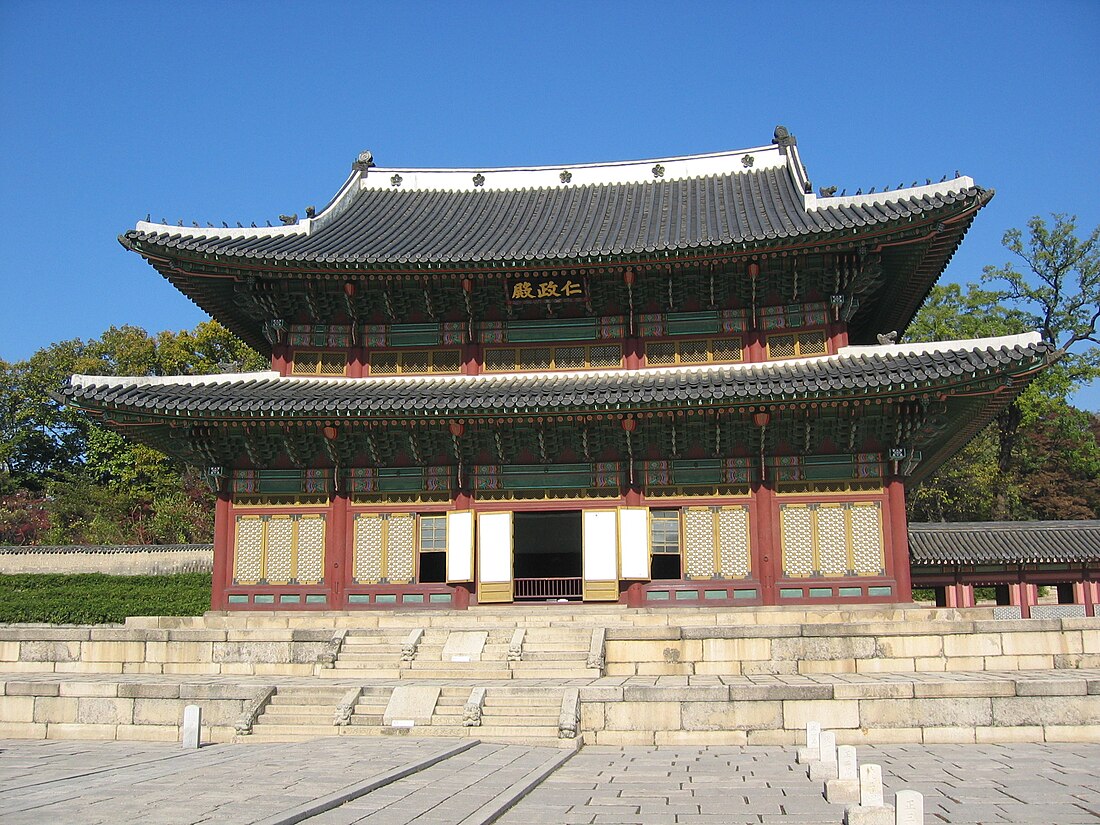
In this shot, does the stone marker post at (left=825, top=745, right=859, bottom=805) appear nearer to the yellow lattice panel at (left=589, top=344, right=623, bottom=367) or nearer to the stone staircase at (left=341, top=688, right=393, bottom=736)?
the stone staircase at (left=341, top=688, right=393, bottom=736)

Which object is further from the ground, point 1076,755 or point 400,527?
point 400,527

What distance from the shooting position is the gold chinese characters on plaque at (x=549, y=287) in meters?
22.4

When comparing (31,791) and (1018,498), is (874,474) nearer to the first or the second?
(31,791)

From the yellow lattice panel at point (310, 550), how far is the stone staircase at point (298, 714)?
657 centimetres

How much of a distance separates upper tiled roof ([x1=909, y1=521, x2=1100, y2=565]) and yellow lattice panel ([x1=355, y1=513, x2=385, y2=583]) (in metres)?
18.1

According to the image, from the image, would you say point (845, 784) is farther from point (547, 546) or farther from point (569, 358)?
point (547, 546)

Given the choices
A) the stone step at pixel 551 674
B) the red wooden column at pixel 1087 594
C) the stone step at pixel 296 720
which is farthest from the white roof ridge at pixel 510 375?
the red wooden column at pixel 1087 594

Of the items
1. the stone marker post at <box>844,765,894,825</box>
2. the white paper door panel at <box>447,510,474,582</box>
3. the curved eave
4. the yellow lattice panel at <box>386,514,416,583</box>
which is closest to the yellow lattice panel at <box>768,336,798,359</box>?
the curved eave

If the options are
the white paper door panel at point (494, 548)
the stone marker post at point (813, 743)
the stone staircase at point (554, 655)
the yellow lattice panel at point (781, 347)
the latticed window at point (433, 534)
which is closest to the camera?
the stone marker post at point (813, 743)

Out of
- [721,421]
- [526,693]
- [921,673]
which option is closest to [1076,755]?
[921,673]

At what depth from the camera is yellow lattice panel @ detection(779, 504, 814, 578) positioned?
67.6ft

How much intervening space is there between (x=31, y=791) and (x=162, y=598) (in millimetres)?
26219

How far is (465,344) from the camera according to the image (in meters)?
23.2

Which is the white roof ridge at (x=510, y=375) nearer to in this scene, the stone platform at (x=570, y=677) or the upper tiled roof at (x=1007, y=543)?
the stone platform at (x=570, y=677)
